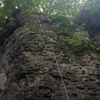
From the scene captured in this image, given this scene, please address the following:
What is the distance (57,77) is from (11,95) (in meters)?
1.73

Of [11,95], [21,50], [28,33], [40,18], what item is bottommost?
[11,95]

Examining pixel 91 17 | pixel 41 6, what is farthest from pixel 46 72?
pixel 41 6

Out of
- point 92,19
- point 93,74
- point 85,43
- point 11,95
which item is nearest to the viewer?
point 11,95

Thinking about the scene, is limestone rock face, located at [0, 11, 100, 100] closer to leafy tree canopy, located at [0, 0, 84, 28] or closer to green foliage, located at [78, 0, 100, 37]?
green foliage, located at [78, 0, 100, 37]

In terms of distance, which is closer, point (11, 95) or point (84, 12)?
point (11, 95)

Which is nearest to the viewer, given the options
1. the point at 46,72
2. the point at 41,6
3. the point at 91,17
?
the point at 46,72

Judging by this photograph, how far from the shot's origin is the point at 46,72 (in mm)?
4957

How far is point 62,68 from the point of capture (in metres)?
5.27

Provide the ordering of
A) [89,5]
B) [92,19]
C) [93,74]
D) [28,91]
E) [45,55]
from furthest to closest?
[89,5], [92,19], [45,55], [93,74], [28,91]

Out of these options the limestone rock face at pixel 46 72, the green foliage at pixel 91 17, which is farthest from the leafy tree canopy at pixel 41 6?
the limestone rock face at pixel 46 72

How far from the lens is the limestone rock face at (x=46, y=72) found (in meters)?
4.47

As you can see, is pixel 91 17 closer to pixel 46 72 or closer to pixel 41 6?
pixel 41 6

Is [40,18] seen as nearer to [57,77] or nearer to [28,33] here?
[28,33]

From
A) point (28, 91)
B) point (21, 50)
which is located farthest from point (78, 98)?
point (21, 50)
